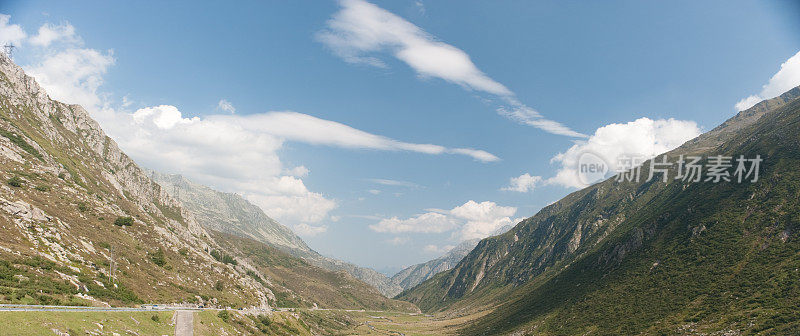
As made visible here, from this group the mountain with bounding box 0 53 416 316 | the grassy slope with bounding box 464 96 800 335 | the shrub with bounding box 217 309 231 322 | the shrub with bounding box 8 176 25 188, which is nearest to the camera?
the mountain with bounding box 0 53 416 316

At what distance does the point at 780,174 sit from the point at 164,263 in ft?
737

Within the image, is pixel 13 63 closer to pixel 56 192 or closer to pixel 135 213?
pixel 135 213

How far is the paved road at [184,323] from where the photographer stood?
193 feet

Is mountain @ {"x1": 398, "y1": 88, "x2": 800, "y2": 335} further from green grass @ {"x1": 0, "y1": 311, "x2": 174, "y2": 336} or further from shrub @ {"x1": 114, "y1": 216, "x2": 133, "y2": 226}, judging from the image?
shrub @ {"x1": 114, "y1": 216, "x2": 133, "y2": 226}

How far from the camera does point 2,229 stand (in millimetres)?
61625

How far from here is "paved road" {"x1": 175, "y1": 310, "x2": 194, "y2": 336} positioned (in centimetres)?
5869

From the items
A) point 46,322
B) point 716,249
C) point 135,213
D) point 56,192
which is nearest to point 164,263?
point 56,192

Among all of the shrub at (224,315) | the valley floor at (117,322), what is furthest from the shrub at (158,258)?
the shrub at (224,315)

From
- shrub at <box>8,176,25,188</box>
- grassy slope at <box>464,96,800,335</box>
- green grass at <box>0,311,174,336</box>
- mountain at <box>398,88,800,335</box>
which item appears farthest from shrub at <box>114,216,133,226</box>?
grassy slope at <box>464,96,800,335</box>

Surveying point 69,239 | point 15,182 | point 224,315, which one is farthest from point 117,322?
point 15,182

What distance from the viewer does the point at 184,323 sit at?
63125mm

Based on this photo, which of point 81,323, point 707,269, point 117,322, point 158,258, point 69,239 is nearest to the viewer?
point 81,323

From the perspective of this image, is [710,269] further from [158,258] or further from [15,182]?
[15,182]

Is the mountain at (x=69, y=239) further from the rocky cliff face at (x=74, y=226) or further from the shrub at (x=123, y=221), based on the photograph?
the shrub at (x=123, y=221)
